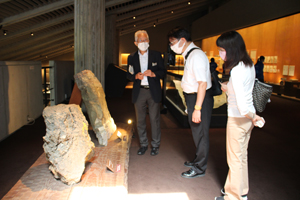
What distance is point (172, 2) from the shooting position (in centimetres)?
1428

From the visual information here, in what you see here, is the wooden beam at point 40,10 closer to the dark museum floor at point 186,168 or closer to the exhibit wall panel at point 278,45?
the dark museum floor at point 186,168

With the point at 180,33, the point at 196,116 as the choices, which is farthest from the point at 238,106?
the point at 180,33

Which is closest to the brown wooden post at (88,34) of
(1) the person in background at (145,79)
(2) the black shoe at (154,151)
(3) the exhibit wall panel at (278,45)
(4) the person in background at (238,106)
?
(1) the person in background at (145,79)

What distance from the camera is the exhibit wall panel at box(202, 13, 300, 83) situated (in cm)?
910

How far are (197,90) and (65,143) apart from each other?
148 centimetres

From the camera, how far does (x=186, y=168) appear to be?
3.32 m

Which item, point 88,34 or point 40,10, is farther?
point 40,10

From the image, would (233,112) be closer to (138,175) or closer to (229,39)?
(229,39)

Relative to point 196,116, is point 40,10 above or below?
above

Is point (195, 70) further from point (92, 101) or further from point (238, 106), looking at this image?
point (92, 101)

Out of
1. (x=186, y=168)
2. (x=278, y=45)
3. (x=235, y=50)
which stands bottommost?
(x=186, y=168)

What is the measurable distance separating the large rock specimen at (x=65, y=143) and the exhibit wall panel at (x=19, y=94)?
2482 millimetres

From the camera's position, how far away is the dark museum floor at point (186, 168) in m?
2.73

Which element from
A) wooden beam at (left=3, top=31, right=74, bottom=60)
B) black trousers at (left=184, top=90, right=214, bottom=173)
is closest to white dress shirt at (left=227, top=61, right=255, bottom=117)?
black trousers at (left=184, top=90, right=214, bottom=173)
